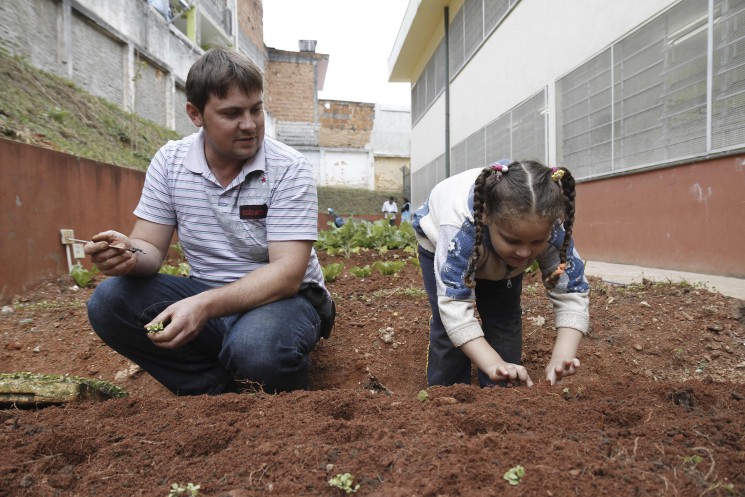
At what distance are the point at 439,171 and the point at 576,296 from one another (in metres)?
11.7

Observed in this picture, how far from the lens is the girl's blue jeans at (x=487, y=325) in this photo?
2.38 meters

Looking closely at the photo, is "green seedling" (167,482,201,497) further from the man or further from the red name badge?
the red name badge

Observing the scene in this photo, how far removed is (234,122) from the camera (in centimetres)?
205

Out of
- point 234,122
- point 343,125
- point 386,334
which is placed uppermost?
point 343,125

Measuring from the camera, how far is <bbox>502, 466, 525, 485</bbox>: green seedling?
3.20 ft

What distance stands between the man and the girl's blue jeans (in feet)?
1.80

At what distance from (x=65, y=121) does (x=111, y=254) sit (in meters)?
5.30

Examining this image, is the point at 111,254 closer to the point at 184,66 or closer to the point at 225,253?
the point at 225,253

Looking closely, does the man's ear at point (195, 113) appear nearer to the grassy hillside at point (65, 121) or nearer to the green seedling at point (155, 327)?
the green seedling at point (155, 327)

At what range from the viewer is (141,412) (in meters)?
1.49

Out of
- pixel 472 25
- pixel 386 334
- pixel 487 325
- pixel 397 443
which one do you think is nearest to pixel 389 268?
pixel 386 334

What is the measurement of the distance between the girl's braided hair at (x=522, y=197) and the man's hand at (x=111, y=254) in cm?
132

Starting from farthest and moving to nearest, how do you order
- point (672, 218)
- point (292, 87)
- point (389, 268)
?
point (292, 87) → point (389, 268) → point (672, 218)

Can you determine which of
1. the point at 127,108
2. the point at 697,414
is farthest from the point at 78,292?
the point at 127,108
